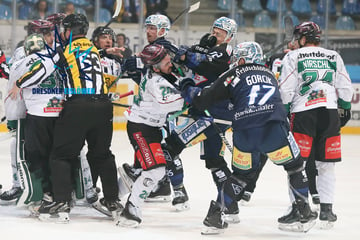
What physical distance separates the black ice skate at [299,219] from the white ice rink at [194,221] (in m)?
0.05

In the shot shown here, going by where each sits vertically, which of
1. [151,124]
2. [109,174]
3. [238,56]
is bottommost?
[109,174]

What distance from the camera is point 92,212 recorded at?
5.17 metres

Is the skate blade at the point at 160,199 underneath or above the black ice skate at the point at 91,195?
underneath

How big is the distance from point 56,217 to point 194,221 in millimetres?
898

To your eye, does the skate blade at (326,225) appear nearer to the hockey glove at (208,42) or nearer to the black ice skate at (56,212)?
the hockey glove at (208,42)

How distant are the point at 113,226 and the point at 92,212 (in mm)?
490

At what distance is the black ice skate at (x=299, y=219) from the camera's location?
450cm

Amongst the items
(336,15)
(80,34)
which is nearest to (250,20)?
(336,15)

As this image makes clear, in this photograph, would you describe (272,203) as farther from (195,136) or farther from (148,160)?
(148,160)

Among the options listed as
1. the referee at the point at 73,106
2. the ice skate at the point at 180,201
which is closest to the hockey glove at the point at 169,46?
the referee at the point at 73,106

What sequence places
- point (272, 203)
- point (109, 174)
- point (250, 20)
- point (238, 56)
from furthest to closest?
point (250, 20)
point (272, 203)
point (109, 174)
point (238, 56)

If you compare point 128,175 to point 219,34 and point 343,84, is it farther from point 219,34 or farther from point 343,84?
point 343,84

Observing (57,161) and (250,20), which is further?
(250,20)

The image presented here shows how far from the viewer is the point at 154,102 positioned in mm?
4773
